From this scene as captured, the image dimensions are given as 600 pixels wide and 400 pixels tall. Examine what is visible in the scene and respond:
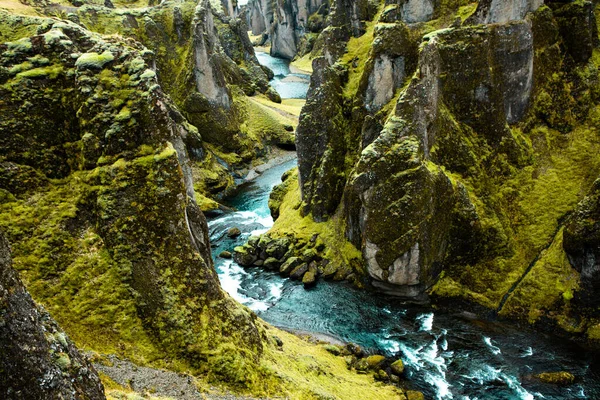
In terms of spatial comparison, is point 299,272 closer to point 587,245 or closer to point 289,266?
point 289,266

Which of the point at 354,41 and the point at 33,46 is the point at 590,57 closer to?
the point at 354,41

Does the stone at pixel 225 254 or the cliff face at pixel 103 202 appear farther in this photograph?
the stone at pixel 225 254

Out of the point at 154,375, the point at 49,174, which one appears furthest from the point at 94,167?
the point at 154,375

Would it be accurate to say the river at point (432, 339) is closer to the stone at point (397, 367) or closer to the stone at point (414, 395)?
the stone at point (397, 367)

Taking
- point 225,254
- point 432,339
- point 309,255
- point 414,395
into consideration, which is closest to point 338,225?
point 309,255

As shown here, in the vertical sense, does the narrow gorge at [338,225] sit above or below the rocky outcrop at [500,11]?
below

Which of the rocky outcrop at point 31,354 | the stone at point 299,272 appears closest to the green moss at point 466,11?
the stone at point 299,272

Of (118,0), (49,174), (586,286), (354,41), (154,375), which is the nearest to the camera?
(154,375)
